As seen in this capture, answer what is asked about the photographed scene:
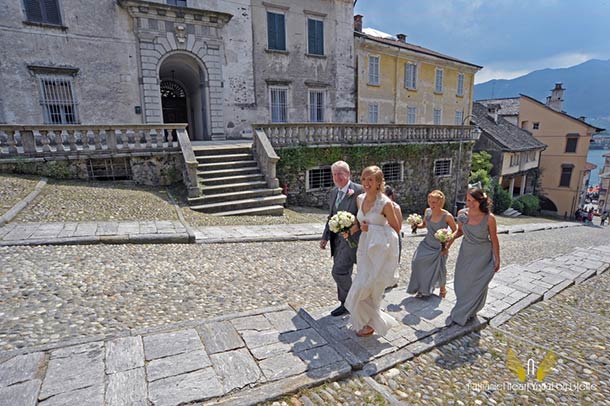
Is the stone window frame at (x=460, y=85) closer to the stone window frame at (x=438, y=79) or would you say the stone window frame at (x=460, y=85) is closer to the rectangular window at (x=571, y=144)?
the stone window frame at (x=438, y=79)

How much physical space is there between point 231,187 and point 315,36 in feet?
40.7

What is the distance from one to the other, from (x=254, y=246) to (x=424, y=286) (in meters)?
3.68

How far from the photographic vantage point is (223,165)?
11.0 m

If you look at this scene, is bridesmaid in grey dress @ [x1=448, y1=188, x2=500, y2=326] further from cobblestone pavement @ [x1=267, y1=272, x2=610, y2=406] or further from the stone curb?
the stone curb

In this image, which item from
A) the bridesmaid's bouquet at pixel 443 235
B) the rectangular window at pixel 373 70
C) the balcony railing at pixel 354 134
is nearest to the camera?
the bridesmaid's bouquet at pixel 443 235

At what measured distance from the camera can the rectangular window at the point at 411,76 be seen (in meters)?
22.3

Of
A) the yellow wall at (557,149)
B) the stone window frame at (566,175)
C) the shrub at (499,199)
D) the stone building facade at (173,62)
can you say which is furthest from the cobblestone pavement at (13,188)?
the stone window frame at (566,175)

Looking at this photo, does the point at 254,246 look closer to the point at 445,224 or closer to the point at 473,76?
the point at 445,224

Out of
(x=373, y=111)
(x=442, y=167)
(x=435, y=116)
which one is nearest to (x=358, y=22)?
(x=373, y=111)

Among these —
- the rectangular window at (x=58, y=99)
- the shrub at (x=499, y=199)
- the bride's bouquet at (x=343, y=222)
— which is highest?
the rectangular window at (x=58, y=99)

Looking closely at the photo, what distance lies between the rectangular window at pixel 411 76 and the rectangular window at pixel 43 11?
19627mm

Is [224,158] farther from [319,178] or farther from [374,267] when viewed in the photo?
[374,267]

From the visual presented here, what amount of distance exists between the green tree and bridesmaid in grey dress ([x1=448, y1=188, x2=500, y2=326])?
19768mm

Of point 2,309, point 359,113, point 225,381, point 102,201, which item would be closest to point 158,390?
point 225,381
